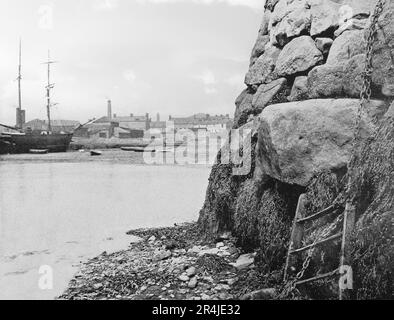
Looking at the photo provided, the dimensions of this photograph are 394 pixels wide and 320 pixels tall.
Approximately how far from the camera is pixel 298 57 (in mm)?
5719

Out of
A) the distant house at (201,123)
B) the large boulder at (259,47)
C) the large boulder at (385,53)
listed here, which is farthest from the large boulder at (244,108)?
the distant house at (201,123)

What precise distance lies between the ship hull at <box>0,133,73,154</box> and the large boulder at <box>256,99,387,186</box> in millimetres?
48771

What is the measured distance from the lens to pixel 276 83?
613 cm

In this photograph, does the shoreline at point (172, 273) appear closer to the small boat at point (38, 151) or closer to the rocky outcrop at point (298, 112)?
the rocky outcrop at point (298, 112)

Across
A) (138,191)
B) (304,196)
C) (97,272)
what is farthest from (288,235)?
(138,191)

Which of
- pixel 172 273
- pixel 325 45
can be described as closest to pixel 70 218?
pixel 172 273

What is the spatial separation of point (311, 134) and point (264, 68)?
9.24ft

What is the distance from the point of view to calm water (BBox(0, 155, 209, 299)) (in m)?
6.52

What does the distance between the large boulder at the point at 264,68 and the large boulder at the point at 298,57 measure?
0.30m

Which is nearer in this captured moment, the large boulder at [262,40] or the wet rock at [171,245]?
the wet rock at [171,245]

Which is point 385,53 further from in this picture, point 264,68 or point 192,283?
point 192,283

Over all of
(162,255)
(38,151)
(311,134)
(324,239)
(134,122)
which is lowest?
(162,255)

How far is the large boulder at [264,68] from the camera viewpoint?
21.5 feet

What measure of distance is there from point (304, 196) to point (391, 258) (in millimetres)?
1245
